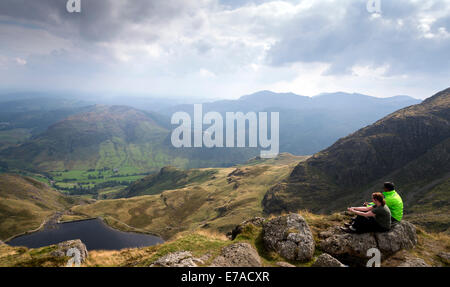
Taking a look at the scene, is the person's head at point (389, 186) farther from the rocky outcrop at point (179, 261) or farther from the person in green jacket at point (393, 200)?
the rocky outcrop at point (179, 261)

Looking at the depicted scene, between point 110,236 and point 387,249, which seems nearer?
point 387,249

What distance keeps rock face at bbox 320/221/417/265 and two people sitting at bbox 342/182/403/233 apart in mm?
434

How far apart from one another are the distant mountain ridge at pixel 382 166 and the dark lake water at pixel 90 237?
4097 inches

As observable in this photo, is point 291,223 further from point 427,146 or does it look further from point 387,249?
point 427,146

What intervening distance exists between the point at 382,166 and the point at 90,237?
793ft

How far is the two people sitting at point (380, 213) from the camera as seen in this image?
1452 centimetres

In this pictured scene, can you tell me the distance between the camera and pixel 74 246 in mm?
20578

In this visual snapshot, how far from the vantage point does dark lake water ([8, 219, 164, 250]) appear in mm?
146250

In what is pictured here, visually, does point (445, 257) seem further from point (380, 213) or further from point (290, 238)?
point (290, 238)

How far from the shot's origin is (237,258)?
46.5 ft
